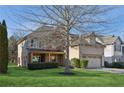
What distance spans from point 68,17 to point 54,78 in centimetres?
277

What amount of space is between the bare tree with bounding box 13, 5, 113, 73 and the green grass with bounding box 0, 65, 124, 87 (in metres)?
0.63

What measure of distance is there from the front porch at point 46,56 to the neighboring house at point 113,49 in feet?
6.07

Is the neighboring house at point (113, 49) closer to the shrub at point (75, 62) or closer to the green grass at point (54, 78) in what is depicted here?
the green grass at point (54, 78)

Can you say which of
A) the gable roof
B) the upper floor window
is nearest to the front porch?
the gable roof

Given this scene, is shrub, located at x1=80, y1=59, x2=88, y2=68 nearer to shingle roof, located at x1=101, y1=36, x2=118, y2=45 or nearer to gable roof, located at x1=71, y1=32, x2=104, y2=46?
gable roof, located at x1=71, y1=32, x2=104, y2=46

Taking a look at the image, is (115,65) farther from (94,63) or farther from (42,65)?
(42,65)

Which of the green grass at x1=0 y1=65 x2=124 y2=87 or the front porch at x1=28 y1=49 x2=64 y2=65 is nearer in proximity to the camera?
the green grass at x1=0 y1=65 x2=124 y2=87

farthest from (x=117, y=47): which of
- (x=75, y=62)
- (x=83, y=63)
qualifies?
(x=75, y=62)

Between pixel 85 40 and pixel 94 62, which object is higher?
pixel 85 40

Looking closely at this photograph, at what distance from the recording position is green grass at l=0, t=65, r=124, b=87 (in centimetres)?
1379

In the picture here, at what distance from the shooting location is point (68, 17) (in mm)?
15602

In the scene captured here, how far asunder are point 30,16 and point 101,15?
2.77 m

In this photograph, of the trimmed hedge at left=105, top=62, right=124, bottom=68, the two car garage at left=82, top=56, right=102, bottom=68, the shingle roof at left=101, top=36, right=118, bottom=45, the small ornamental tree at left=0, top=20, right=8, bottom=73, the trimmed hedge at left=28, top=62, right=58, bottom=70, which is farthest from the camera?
the two car garage at left=82, top=56, right=102, bottom=68

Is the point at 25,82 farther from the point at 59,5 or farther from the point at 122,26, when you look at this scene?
the point at 122,26
